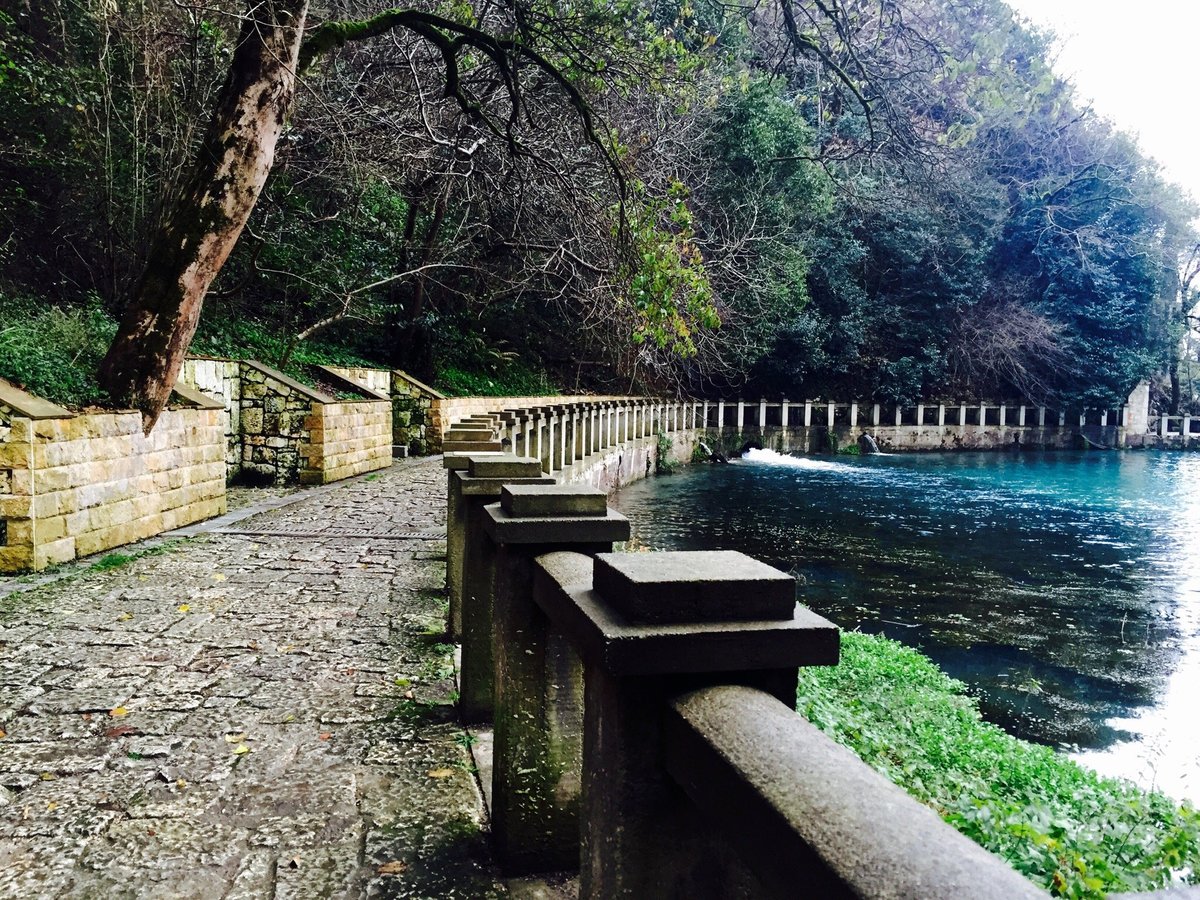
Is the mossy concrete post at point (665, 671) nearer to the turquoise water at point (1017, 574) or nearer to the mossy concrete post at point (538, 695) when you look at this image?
the mossy concrete post at point (538, 695)

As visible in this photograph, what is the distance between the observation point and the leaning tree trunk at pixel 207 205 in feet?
24.3

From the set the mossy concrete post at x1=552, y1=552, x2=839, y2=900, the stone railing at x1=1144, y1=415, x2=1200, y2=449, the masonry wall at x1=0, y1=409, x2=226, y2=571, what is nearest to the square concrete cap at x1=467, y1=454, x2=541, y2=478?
the mossy concrete post at x1=552, y1=552, x2=839, y2=900

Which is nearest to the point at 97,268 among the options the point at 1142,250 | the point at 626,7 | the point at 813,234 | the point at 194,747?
the point at 626,7

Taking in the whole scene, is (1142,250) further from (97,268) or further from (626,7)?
(97,268)

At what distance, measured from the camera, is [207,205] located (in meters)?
7.47

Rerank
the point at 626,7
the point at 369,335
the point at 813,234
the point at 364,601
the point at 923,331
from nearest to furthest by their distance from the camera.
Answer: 1. the point at 364,601
2. the point at 626,7
3. the point at 369,335
4. the point at 813,234
5. the point at 923,331

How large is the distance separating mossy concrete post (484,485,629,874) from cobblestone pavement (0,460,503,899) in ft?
0.59

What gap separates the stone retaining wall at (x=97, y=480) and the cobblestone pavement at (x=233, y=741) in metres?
0.50

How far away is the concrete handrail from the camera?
0.84 metres

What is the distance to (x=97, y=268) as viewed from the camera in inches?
546

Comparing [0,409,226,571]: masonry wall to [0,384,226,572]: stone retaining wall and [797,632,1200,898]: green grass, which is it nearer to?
[0,384,226,572]: stone retaining wall

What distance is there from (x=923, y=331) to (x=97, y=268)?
99.0 feet

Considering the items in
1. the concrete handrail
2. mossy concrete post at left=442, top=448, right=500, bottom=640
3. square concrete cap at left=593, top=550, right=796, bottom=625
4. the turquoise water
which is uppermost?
square concrete cap at left=593, top=550, right=796, bottom=625

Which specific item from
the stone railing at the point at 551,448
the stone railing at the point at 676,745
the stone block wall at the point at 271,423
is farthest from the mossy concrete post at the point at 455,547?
the stone block wall at the point at 271,423
